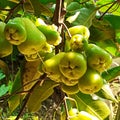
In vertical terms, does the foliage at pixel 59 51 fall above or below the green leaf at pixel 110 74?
above

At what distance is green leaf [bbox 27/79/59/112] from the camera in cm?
86

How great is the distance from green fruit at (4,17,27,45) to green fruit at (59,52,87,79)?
78mm

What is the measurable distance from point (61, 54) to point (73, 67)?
46mm

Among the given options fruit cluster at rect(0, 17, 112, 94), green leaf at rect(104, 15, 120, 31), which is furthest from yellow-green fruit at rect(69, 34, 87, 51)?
green leaf at rect(104, 15, 120, 31)

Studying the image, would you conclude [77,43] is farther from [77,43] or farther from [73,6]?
[73,6]

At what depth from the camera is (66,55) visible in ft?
2.21

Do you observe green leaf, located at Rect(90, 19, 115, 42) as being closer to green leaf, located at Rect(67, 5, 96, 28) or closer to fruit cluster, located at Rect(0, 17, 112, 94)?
green leaf, located at Rect(67, 5, 96, 28)

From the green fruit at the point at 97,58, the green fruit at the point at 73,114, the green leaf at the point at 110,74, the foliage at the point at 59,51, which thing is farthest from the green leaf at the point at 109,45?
the green fruit at the point at 97,58

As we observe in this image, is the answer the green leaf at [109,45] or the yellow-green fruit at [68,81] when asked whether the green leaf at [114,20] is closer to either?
the green leaf at [109,45]

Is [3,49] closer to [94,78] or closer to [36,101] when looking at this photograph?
[94,78]

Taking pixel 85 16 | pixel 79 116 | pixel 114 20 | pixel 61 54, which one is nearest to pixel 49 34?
pixel 61 54

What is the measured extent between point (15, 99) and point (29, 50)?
0.28 metres

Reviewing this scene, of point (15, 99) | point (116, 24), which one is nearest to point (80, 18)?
point (116, 24)

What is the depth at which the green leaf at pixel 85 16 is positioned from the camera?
3.05ft
